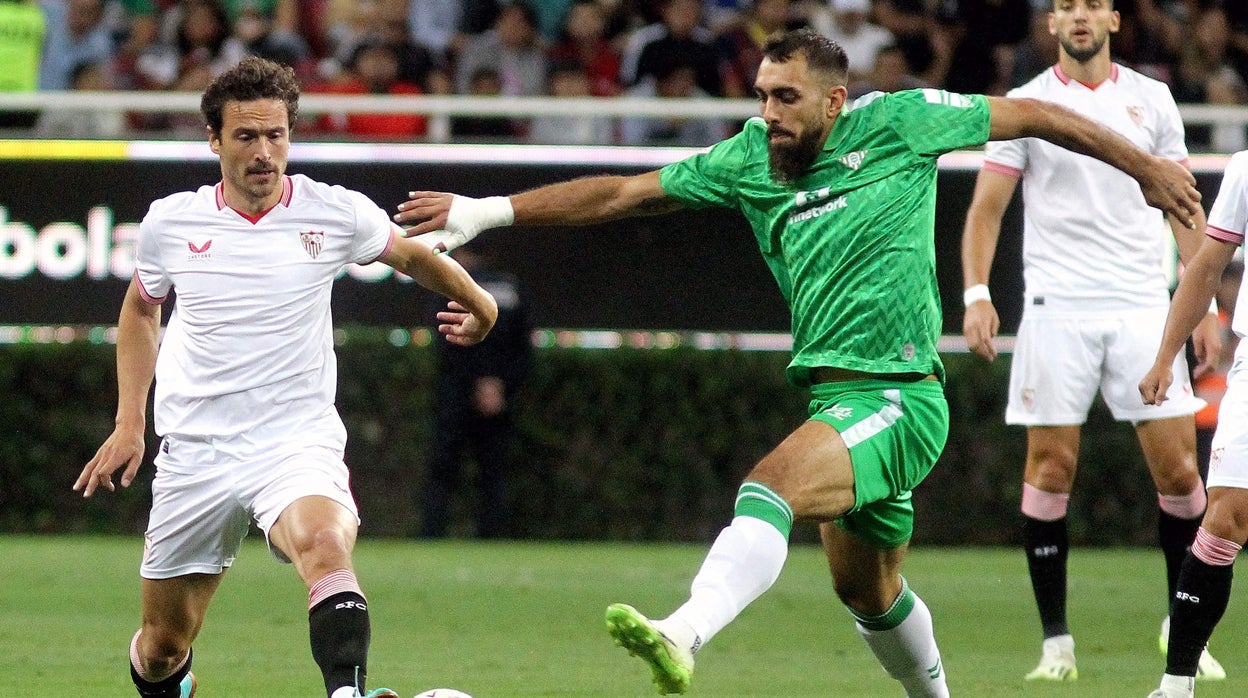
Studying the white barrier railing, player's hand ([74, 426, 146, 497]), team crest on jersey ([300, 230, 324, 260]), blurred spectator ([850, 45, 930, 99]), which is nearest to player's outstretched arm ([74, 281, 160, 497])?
player's hand ([74, 426, 146, 497])

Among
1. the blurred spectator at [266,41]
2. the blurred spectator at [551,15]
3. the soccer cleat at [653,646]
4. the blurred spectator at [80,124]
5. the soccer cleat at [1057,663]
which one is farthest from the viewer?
the blurred spectator at [551,15]

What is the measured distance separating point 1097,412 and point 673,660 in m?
10.4

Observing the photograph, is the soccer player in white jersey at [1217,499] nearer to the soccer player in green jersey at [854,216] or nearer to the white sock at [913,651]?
the soccer player in green jersey at [854,216]

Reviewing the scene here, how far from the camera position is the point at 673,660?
503cm

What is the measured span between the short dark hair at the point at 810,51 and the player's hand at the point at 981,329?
2132 millimetres

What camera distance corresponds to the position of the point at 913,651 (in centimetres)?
647

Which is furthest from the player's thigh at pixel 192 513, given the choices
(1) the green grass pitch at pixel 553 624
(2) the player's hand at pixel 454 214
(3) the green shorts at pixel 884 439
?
(3) the green shorts at pixel 884 439

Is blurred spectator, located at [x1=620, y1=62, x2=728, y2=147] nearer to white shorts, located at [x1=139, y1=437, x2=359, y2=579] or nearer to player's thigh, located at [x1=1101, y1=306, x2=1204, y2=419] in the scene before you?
player's thigh, located at [x1=1101, y1=306, x2=1204, y2=419]

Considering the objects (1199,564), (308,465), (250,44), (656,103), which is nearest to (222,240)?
(308,465)

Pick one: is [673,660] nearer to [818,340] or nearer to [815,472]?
[815,472]

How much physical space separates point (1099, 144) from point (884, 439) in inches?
49.3

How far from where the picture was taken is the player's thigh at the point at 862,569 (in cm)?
624

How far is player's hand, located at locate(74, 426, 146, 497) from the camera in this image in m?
6.38

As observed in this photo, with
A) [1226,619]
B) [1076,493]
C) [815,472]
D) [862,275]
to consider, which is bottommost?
[1076,493]
